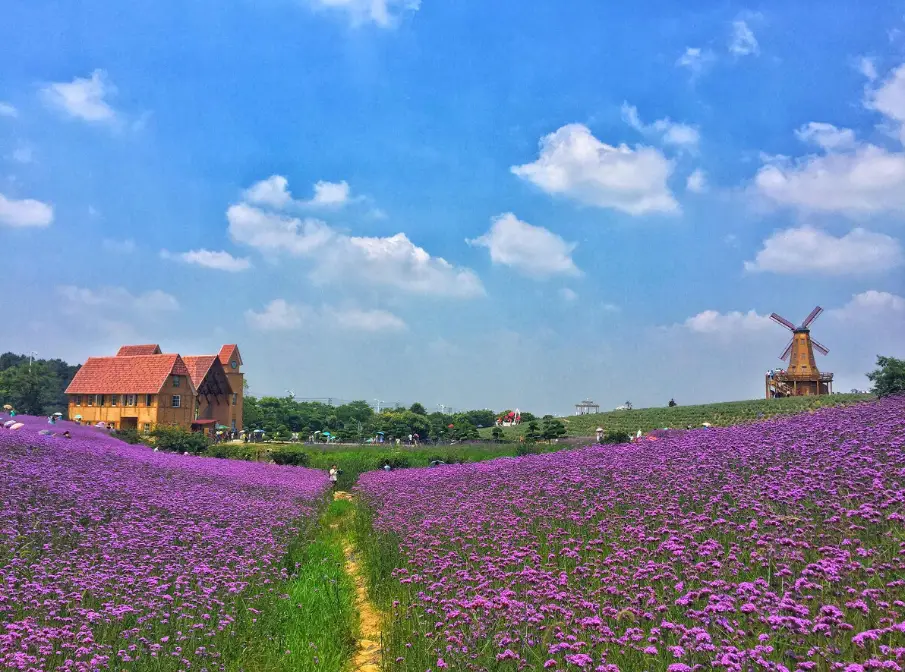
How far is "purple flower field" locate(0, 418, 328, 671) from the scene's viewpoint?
5016mm

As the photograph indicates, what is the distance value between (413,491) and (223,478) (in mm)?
6503

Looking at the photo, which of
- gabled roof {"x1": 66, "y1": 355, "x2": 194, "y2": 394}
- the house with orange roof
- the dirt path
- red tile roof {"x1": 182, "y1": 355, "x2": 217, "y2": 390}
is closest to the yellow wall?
the house with orange roof

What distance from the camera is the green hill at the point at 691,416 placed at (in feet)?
162

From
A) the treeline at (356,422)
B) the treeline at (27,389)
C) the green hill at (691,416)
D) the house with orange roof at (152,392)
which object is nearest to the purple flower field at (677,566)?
the treeline at (356,422)

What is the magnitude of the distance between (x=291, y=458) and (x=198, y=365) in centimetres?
2671

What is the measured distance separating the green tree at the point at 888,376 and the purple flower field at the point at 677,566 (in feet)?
63.3

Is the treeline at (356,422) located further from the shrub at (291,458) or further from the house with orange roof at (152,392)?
the shrub at (291,458)

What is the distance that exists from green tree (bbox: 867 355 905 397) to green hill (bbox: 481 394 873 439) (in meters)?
20.2

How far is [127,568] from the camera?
265 inches

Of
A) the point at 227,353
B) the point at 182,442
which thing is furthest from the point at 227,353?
the point at 182,442

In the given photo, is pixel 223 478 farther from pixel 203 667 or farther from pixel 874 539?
pixel 874 539

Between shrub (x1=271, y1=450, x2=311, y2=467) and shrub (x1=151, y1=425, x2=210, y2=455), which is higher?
shrub (x1=151, y1=425, x2=210, y2=455)

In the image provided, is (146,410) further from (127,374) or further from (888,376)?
(888,376)

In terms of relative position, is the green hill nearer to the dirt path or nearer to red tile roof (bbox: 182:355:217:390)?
red tile roof (bbox: 182:355:217:390)
